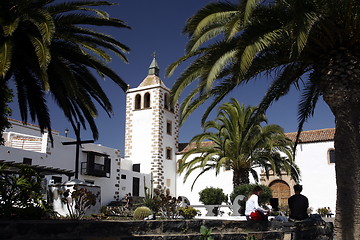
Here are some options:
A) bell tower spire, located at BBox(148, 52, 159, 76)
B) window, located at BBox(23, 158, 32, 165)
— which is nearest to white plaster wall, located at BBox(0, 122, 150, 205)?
window, located at BBox(23, 158, 32, 165)

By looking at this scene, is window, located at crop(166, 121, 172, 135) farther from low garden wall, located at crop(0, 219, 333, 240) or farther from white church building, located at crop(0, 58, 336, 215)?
low garden wall, located at crop(0, 219, 333, 240)

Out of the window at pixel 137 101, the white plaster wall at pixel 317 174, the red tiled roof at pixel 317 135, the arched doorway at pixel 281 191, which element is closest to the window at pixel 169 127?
the window at pixel 137 101

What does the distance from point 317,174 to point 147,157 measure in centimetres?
1432

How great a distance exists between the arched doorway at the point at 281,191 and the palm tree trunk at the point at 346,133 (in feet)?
81.0

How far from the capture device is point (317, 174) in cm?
3073

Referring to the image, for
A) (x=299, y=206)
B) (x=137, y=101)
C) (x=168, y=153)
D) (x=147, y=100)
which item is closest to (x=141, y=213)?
(x=299, y=206)

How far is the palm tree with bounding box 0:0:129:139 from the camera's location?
7.98m

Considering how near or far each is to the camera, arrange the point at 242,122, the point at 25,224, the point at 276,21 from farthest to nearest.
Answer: the point at 242,122 < the point at 276,21 < the point at 25,224

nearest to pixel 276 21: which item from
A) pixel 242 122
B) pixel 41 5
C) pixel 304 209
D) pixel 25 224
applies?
pixel 304 209

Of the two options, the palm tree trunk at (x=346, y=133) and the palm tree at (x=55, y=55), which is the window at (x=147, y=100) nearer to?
the palm tree at (x=55, y=55)

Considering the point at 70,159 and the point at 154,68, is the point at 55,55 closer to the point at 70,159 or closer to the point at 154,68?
the point at 70,159

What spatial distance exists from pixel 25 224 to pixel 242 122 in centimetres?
1578

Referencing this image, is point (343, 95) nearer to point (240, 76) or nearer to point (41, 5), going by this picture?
point (240, 76)

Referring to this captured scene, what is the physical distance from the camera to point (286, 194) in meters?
31.7
